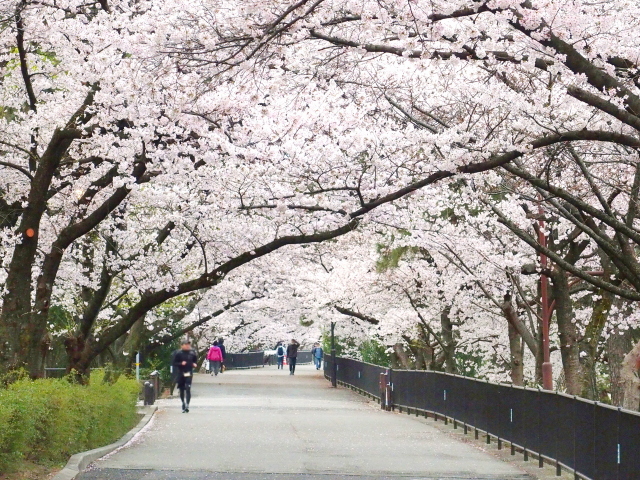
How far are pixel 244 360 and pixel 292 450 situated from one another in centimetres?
5138

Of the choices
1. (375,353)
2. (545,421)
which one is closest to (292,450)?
(545,421)

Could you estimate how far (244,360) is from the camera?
66.1m

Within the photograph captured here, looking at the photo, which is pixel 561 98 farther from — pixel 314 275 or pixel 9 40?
pixel 314 275

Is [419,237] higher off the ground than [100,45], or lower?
lower

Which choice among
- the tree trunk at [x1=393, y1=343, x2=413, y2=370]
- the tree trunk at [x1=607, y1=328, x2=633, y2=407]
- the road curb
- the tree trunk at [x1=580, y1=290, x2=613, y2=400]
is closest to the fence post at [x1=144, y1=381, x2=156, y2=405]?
the road curb

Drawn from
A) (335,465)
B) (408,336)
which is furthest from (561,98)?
(408,336)

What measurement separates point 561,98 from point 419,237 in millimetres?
10064

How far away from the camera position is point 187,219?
18.8 metres

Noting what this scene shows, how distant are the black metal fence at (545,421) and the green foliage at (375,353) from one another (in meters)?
15.3

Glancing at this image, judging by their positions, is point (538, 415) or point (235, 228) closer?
point (538, 415)

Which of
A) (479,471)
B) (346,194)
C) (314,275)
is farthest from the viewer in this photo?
(314,275)

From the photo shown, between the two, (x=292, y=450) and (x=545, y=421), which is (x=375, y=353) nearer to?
(x=292, y=450)

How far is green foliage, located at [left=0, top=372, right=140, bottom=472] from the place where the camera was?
30.4 feet

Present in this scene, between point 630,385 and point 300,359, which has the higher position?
point 300,359
